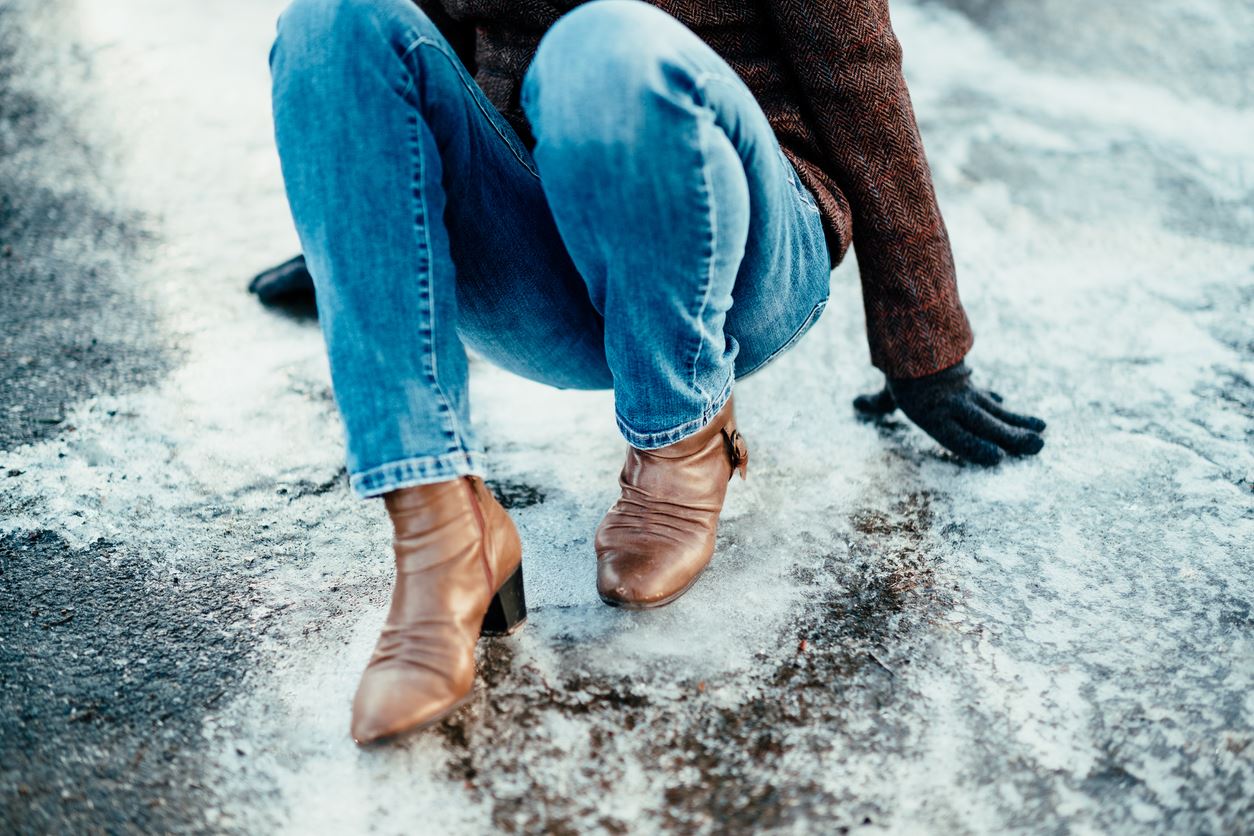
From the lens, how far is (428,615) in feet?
3.57

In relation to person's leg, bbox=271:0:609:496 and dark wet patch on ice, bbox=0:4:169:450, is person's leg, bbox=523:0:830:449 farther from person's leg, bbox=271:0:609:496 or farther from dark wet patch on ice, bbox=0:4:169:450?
dark wet patch on ice, bbox=0:4:169:450

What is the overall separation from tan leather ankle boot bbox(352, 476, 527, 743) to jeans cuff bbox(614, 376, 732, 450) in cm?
24

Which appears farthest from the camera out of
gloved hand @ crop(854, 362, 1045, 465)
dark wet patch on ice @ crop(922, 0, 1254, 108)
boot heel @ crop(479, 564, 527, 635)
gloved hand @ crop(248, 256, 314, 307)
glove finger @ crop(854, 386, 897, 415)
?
dark wet patch on ice @ crop(922, 0, 1254, 108)

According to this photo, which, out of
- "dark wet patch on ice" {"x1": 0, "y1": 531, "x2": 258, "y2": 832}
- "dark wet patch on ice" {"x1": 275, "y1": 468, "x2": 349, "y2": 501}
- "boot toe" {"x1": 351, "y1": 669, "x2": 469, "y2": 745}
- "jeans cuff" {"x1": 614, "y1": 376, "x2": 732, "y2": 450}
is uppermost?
"jeans cuff" {"x1": 614, "y1": 376, "x2": 732, "y2": 450}

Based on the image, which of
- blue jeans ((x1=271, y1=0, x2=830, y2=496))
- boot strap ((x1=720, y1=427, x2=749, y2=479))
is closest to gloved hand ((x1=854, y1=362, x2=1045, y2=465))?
boot strap ((x1=720, y1=427, x2=749, y2=479))

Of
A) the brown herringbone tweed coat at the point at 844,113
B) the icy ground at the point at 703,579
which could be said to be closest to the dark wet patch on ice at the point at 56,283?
the icy ground at the point at 703,579

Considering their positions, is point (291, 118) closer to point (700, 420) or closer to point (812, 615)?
point (700, 420)

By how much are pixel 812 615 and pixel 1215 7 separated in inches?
135

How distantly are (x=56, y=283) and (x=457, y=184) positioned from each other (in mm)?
1526

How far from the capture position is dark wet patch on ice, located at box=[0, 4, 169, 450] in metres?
1.87

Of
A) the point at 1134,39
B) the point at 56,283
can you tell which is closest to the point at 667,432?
the point at 56,283

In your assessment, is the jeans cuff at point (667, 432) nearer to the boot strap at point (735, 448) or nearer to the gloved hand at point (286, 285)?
the boot strap at point (735, 448)

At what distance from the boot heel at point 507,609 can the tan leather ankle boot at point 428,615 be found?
0.08 meters

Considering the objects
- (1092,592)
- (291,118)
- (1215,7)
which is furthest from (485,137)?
(1215,7)
